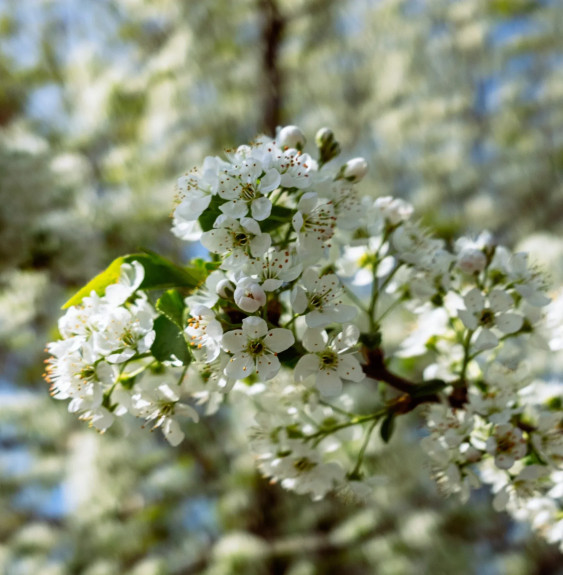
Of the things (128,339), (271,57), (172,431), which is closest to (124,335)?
(128,339)

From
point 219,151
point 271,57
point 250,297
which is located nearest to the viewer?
point 250,297

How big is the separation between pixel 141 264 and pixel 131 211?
8.26ft

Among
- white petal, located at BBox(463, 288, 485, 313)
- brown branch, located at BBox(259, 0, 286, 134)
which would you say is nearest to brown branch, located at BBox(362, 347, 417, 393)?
white petal, located at BBox(463, 288, 485, 313)

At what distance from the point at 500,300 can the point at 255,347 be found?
0.91 feet

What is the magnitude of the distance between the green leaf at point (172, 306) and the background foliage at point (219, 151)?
162 centimetres

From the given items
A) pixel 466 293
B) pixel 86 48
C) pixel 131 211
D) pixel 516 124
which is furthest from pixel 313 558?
pixel 86 48

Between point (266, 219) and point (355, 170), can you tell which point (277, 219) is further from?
point (355, 170)

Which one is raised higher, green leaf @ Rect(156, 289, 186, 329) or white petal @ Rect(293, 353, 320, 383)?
green leaf @ Rect(156, 289, 186, 329)

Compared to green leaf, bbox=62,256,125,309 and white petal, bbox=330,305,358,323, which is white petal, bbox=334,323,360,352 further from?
green leaf, bbox=62,256,125,309

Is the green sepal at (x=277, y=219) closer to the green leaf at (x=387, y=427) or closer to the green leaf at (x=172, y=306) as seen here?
the green leaf at (x=172, y=306)

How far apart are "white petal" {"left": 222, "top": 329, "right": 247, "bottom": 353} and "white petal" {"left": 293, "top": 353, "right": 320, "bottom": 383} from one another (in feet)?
0.19

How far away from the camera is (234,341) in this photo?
523 mm

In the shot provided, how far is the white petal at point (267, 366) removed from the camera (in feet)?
1.71

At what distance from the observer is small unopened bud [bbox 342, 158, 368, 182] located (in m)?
0.68
